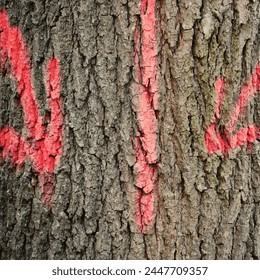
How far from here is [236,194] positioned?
1938 mm

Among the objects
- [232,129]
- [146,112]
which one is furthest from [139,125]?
[232,129]

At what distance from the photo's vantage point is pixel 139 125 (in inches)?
74.3

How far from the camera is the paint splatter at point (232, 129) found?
191 cm

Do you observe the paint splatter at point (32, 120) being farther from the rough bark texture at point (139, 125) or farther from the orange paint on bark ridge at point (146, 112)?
the orange paint on bark ridge at point (146, 112)

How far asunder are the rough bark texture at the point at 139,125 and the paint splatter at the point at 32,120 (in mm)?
24

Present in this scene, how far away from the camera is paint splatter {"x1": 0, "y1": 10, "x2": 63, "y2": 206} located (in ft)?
6.33

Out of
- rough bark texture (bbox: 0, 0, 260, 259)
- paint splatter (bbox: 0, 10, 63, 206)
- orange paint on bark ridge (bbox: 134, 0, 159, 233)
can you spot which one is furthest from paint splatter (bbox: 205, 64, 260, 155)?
paint splatter (bbox: 0, 10, 63, 206)

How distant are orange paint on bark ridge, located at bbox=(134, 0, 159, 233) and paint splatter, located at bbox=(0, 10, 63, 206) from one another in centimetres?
28

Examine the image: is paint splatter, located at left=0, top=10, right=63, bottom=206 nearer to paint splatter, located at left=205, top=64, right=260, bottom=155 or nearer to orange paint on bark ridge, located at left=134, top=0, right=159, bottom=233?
orange paint on bark ridge, located at left=134, top=0, right=159, bottom=233

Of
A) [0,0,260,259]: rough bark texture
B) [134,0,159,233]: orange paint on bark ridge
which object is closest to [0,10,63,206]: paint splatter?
[0,0,260,259]: rough bark texture

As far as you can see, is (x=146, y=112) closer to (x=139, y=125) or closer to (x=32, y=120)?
(x=139, y=125)

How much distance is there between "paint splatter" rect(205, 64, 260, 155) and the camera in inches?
75.2

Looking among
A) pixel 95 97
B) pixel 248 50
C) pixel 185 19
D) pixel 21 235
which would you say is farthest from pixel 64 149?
pixel 248 50
